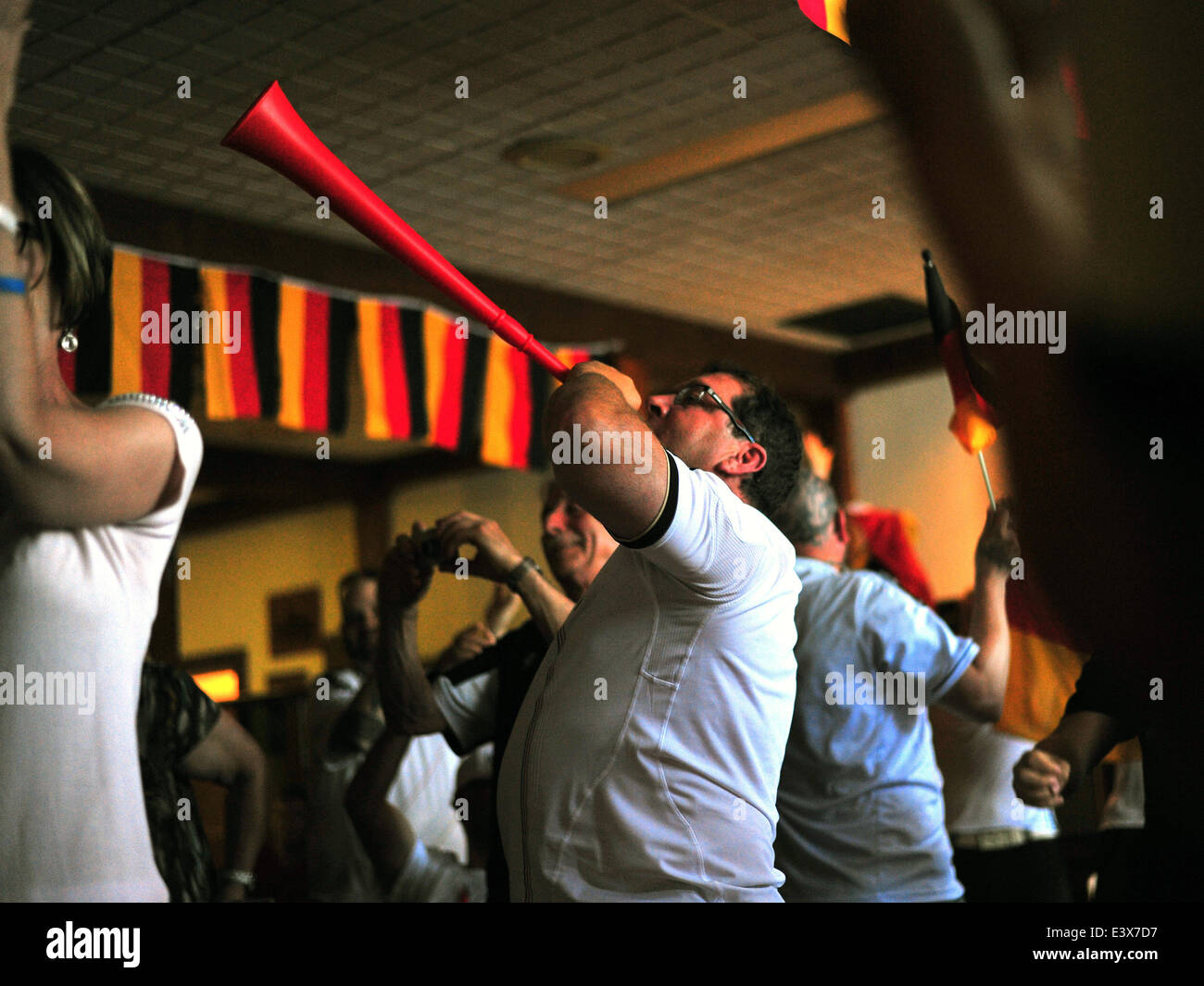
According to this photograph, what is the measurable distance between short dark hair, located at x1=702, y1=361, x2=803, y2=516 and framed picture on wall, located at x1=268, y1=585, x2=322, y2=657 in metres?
6.87

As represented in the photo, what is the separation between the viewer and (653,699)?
48.8 inches

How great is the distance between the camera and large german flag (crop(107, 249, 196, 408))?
3.21 meters

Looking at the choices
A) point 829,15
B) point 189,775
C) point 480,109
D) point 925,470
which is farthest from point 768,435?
point 925,470

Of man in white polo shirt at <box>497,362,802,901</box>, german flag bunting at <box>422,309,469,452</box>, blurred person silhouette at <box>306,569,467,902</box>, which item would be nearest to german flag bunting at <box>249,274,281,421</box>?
german flag bunting at <box>422,309,469,452</box>

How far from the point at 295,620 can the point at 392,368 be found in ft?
15.6

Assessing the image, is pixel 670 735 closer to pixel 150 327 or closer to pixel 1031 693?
pixel 1031 693

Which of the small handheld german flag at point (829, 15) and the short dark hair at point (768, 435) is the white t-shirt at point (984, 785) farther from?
the small handheld german flag at point (829, 15)

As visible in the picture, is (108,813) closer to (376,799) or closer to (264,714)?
(376,799)

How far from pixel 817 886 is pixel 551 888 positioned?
3.08 feet

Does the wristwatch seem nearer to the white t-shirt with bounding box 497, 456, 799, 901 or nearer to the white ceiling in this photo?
the white t-shirt with bounding box 497, 456, 799, 901

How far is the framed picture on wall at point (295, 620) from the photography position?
8133 millimetres

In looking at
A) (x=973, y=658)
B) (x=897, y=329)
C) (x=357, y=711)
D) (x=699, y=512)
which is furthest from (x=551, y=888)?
(x=897, y=329)

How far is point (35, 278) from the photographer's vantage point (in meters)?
0.99

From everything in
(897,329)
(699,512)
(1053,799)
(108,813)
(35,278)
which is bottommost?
(1053,799)
